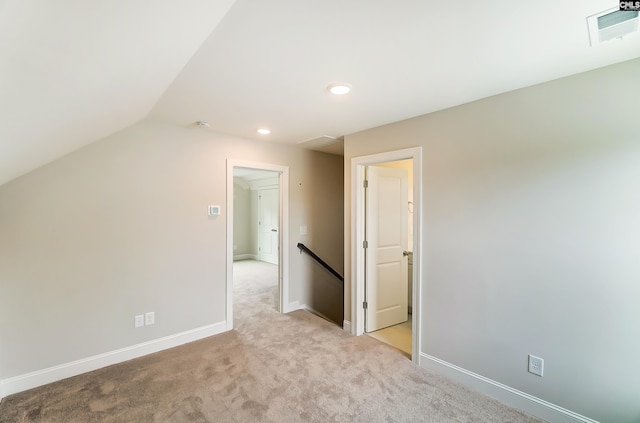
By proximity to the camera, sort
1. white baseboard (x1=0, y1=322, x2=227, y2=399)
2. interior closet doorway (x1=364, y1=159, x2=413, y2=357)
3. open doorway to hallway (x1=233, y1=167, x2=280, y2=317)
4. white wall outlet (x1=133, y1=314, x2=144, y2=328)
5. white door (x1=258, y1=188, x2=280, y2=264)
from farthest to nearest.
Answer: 1. white door (x1=258, y1=188, x2=280, y2=264)
2. open doorway to hallway (x1=233, y1=167, x2=280, y2=317)
3. interior closet doorway (x1=364, y1=159, x2=413, y2=357)
4. white wall outlet (x1=133, y1=314, x2=144, y2=328)
5. white baseboard (x1=0, y1=322, x2=227, y2=399)

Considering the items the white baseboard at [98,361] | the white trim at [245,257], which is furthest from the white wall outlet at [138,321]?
the white trim at [245,257]

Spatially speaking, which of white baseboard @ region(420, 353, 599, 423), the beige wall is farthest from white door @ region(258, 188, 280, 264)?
white baseboard @ region(420, 353, 599, 423)

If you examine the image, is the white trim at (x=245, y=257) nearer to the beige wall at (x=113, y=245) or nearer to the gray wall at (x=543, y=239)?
the beige wall at (x=113, y=245)

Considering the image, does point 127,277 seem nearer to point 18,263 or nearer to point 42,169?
point 18,263

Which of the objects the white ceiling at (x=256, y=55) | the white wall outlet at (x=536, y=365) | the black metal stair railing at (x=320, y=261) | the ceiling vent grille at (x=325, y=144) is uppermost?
the ceiling vent grille at (x=325, y=144)

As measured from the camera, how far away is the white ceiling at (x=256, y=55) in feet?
3.10

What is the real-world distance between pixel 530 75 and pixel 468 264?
4.70 feet

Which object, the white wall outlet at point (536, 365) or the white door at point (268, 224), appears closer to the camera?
the white wall outlet at point (536, 365)

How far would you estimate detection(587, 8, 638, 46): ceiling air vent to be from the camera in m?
1.26

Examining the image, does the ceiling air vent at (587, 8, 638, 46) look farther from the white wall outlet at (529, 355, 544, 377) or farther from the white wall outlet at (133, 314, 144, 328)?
the white wall outlet at (133, 314, 144, 328)

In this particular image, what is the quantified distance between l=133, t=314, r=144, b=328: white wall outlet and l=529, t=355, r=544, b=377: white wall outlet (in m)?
3.35

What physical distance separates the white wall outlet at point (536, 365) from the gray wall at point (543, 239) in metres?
0.03

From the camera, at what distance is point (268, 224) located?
25.3 ft

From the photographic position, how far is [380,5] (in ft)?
3.90
